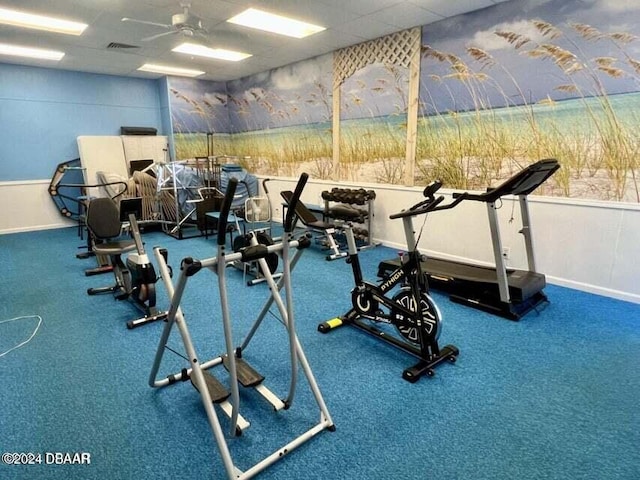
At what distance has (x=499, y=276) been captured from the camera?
10.5ft

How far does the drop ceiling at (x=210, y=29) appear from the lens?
399cm

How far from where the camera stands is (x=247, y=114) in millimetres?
8250

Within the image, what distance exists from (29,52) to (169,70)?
2241 mm

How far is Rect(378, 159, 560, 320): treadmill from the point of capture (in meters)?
3.01

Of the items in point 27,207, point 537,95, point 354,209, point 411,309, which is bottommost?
point 411,309

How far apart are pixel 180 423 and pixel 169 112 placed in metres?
7.43

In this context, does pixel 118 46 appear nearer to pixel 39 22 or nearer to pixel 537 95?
pixel 39 22

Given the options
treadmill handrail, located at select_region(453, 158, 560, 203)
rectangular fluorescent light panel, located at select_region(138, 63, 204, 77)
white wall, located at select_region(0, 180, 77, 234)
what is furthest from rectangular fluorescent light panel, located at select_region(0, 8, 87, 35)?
treadmill handrail, located at select_region(453, 158, 560, 203)

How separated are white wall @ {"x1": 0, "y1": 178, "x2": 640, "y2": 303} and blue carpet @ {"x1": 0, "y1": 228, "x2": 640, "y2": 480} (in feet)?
0.97

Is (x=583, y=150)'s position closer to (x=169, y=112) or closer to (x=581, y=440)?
(x=581, y=440)

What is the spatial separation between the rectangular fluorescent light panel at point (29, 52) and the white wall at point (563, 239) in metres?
→ 6.21

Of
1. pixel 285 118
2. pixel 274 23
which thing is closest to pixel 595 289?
pixel 274 23

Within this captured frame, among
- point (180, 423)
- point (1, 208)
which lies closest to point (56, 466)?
point (180, 423)

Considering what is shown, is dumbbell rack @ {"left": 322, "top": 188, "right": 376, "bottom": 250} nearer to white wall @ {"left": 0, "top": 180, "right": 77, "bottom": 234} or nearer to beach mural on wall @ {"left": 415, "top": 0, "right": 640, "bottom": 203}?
beach mural on wall @ {"left": 415, "top": 0, "right": 640, "bottom": 203}
